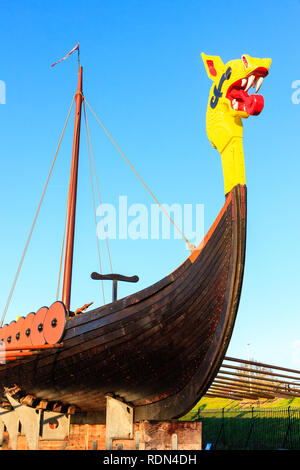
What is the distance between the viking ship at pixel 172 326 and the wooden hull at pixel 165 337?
0.06 feet

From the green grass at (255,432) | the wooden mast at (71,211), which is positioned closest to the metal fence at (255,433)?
the green grass at (255,432)

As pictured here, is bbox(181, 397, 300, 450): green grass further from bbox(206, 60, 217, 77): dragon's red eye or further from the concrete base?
bbox(206, 60, 217, 77): dragon's red eye

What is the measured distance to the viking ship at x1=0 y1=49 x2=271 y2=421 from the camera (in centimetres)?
694

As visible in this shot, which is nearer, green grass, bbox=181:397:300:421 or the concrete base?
the concrete base

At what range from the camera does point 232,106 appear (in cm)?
698

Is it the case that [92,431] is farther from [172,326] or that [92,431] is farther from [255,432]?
[255,432]

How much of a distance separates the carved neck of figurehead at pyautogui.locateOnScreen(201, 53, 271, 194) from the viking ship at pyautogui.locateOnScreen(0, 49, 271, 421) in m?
0.02

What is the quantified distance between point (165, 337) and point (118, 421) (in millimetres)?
2145

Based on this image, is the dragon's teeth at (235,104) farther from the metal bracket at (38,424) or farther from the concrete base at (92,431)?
the metal bracket at (38,424)

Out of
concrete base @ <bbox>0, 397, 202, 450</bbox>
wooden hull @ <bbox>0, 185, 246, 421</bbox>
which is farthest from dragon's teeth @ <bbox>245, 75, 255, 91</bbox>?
concrete base @ <bbox>0, 397, 202, 450</bbox>

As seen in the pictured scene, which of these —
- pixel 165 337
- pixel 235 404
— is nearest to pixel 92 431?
pixel 165 337

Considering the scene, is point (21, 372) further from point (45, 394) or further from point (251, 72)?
point (251, 72)
